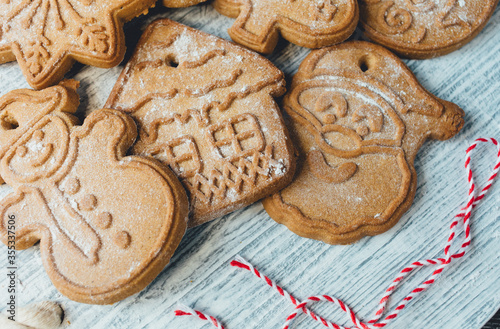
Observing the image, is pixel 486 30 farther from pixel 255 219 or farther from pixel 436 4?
pixel 255 219

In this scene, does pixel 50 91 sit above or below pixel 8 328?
above

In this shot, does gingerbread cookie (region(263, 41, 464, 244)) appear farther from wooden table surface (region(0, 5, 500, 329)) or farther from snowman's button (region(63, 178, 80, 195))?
snowman's button (region(63, 178, 80, 195))

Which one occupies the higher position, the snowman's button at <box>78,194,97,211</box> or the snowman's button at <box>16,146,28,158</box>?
the snowman's button at <box>16,146,28,158</box>

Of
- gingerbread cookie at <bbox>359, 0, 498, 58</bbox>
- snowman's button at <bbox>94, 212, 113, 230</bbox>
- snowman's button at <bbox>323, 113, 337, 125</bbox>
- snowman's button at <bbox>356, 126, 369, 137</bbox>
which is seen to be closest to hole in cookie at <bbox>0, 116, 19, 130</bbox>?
snowman's button at <bbox>94, 212, 113, 230</bbox>

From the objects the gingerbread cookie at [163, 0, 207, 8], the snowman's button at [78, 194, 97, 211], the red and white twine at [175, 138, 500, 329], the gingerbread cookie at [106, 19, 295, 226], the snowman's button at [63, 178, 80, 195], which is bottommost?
the red and white twine at [175, 138, 500, 329]

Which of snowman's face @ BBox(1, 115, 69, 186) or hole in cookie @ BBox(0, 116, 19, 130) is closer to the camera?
snowman's face @ BBox(1, 115, 69, 186)

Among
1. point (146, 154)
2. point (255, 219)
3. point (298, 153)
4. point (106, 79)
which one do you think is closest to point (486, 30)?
point (298, 153)

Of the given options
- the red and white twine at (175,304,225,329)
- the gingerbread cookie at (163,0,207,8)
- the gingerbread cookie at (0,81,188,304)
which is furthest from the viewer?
the gingerbread cookie at (163,0,207,8)

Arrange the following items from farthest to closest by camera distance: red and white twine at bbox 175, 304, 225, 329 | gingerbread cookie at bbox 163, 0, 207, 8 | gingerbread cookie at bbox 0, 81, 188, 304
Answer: gingerbread cookie at bbox 163, 0, 207, 8 → red and white twine at bbox 175, 304, 225, 329 → gingerbread cookie at bbox 0, 81, 188, 304
